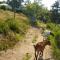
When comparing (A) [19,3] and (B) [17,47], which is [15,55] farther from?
(A) [19,3]

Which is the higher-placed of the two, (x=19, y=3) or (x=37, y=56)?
(x=37, y=56)

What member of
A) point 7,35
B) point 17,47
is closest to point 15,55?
point 17,47

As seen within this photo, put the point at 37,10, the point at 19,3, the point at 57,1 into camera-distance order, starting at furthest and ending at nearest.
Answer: the point at 57,1, the point at 19,3, the point at 37,10

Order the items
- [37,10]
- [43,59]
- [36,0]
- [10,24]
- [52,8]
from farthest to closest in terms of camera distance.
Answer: [52,8] → [36,0] → [37,10] → [10,24] → [43,59]

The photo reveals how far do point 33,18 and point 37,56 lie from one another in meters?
30.4

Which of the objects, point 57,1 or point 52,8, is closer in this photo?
point 52,8

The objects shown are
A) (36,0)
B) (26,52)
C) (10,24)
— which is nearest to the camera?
(26,52)

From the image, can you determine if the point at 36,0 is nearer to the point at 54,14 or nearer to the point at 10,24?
the point at 54,14

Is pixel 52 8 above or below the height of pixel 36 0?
below

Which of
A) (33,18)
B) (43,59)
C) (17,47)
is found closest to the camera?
(43,59)

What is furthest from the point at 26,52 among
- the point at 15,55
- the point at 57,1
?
the point at 57,1

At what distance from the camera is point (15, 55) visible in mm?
14125

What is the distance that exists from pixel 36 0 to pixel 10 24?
112 ft

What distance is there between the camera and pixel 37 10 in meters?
49.5
